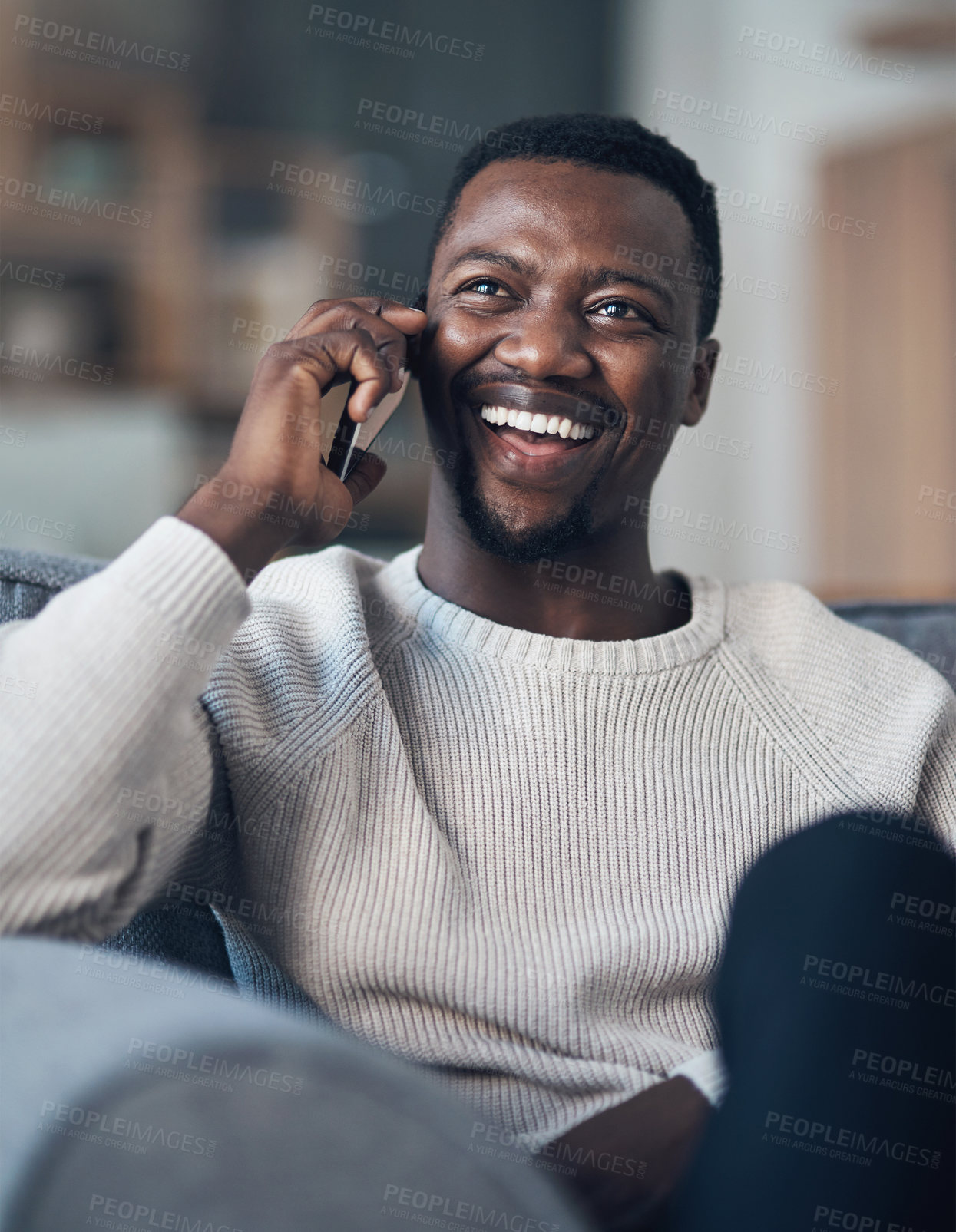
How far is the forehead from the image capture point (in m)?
1.22

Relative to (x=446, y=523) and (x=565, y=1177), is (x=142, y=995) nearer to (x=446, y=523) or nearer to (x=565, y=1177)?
(x=565, y=1177)

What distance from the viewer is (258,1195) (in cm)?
53

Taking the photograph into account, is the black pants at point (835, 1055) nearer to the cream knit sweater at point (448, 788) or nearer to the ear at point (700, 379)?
the cream knit sweater at point (448, 788)

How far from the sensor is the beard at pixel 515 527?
4.03ft

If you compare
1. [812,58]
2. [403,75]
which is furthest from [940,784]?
[403,75]

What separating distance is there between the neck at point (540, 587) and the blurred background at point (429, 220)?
257cm

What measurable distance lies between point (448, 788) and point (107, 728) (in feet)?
1.12

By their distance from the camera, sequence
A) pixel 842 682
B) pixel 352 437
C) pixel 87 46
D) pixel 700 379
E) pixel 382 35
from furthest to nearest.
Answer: pixel 382 35, pixel 87 46, pixel 700 379, pixel 842 682, pixel 352 437

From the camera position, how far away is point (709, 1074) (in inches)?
36.9

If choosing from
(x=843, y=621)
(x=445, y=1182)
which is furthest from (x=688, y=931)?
(x=445, y=1182)

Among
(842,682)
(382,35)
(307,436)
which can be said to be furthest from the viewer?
(382,35)

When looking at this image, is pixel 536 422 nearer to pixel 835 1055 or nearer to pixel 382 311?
pixel 382 311

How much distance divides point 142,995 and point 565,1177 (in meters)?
0.47

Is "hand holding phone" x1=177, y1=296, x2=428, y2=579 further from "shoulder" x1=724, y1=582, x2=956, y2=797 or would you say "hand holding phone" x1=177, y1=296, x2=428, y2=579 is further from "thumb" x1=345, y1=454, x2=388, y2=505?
"shoulder" x1=724, y1=582, x2=956, y2=797
